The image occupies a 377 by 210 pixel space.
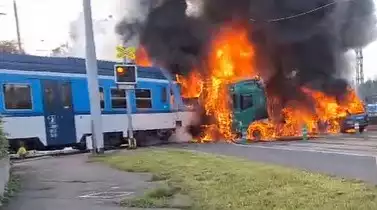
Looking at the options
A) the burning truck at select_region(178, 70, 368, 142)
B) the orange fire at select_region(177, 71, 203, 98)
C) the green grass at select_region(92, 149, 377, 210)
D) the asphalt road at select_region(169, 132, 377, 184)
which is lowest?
the asphalt road at select_region(169, 132, 377, 184)

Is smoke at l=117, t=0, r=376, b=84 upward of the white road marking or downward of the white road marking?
upward

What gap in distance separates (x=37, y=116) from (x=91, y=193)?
10.2m

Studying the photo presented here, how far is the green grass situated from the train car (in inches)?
305

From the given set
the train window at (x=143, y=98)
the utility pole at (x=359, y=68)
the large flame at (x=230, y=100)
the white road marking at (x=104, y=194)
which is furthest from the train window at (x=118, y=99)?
the utility pole at (x=359, y=68)

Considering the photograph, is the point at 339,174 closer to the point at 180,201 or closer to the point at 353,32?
the point at 180,201

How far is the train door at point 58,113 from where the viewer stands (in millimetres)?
20562

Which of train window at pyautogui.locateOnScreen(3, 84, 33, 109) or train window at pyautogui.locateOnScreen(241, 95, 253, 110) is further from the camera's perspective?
train window at pyautogui.locateOnScreen(241, 95, 253, 110)

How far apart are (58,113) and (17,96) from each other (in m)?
1.76

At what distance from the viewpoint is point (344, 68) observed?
117 ft

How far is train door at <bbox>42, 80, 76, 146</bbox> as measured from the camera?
20.6m

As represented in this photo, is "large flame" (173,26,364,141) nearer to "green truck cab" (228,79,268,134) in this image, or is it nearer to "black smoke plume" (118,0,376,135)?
"green truck cab" (228,79,268,134)

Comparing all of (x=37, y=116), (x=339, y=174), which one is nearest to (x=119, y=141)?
(x=37, y=116)

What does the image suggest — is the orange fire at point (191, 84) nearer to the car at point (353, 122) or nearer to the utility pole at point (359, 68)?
the car at point (353, 122)

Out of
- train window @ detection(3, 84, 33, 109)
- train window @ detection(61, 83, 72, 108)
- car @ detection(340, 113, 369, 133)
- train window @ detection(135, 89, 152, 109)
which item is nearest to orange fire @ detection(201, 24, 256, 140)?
train window @ detection(135, 89, 152, 109)
